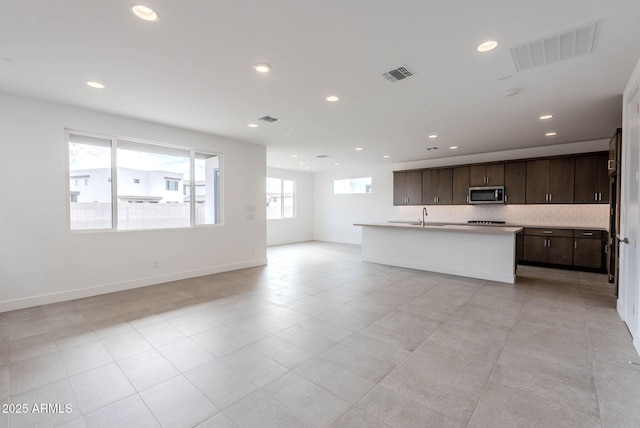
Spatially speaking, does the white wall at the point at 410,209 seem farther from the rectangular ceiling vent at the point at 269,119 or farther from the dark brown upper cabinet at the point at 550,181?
the rectangular ceiling vent at the point at 269,119

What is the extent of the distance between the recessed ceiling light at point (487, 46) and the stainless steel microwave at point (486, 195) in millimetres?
5279

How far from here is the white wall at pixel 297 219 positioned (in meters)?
10.1

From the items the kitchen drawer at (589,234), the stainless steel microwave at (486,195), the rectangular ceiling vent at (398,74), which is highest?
the rectangular ceiling vent at (398,74)

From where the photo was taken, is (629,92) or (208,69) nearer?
(208,69)

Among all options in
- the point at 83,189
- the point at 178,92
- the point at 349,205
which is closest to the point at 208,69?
the point at 178,92

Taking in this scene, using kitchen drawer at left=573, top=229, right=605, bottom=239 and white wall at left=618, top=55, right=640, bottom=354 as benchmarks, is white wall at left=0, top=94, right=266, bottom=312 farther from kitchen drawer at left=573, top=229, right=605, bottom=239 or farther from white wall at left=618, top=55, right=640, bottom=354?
kitchen drawer at left=573, top=229, right=605, bottom=239

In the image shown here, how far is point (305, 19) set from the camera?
2.16 m

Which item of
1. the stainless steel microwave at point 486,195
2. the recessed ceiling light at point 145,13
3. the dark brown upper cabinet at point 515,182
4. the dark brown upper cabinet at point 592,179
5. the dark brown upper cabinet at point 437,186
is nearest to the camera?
the recessed ceiling light at point 145,13

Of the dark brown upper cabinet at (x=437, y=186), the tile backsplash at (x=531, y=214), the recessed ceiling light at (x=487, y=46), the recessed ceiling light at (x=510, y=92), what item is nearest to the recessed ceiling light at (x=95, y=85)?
the recessed ceiling light at (x=487, y=46)

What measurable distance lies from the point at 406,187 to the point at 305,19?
7.02 meters

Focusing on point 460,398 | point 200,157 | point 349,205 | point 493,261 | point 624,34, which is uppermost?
point 624,34

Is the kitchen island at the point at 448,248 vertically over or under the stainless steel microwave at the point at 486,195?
under

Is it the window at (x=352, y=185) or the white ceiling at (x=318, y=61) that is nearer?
the white ceiling at (x=318, y=61)

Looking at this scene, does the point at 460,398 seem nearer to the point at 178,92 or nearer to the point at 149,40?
the point at 149,40
